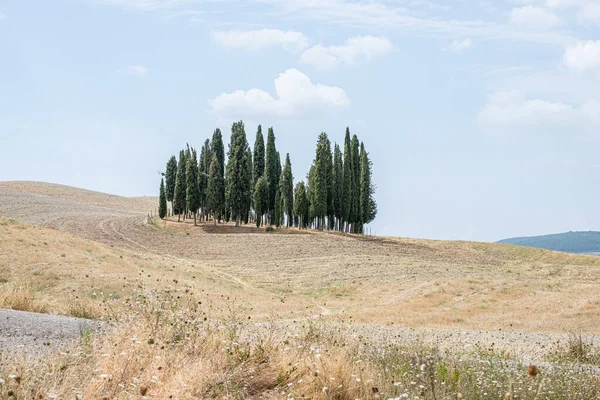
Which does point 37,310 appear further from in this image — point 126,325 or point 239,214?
point 239,214

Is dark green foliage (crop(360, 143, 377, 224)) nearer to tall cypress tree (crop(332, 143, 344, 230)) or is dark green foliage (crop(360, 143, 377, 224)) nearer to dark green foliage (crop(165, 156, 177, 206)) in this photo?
tall cypress tree (crop(332, 143, 344, 230))

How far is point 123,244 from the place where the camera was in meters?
57.0

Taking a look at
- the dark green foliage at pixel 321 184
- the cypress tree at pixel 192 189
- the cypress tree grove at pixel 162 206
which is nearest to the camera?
the dark green foliage at pixel 321 184

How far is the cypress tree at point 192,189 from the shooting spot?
73.7m

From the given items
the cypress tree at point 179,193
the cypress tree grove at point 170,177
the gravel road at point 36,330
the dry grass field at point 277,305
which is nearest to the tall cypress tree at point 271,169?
the dry grass field at point 277,305

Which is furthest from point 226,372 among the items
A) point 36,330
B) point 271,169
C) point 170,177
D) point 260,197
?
point 170,177

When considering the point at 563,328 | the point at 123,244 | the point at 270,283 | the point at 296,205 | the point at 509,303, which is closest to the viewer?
the point at 563,328

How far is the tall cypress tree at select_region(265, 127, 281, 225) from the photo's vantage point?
75875 mm

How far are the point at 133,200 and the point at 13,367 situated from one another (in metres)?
129

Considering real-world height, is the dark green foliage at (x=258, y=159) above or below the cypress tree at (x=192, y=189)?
above

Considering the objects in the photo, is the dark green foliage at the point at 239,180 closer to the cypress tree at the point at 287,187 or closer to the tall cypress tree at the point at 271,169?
the tall cypress tree at the point at 271,169

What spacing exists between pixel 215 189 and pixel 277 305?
44902mm

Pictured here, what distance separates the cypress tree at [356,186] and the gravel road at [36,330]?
65892mm

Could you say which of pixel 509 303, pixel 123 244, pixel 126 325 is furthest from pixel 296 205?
pixel 126 325
